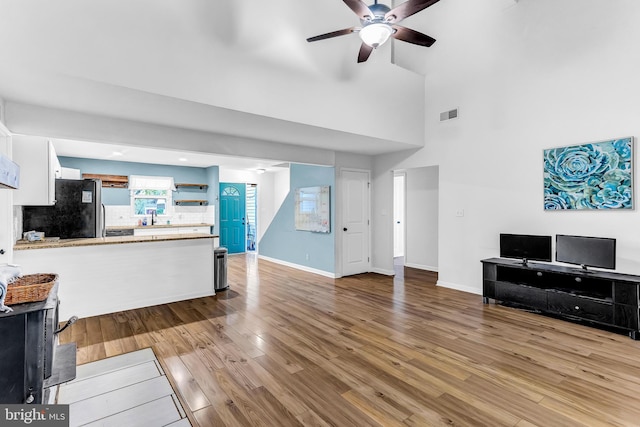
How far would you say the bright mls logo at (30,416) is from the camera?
1.51 metres

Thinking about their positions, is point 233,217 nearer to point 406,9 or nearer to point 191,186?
point 191,186

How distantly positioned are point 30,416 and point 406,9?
372cm

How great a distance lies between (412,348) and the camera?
298 centimetres

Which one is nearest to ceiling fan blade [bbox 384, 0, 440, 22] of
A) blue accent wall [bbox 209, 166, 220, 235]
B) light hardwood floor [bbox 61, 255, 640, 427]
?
light hardwood floor [bbox 61, 255, 640, 427]

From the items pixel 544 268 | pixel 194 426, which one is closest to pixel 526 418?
pixel 194 426

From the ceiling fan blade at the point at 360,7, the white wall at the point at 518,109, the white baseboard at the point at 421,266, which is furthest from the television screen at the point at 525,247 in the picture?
the ceiling fan blade at the point at 360,7

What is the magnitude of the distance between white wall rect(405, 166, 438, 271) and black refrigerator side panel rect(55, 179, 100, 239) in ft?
19.2

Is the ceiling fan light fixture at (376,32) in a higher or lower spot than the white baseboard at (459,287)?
higher

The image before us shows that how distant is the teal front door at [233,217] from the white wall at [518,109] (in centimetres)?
500

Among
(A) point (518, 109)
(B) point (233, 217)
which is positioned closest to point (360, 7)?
(A) point (518, 109)

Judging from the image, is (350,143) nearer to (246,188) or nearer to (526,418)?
(526,418)

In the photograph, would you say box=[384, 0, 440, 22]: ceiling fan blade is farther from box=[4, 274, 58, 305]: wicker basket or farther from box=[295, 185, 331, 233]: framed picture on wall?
box=[295, 185, 331, 233]: framed picture on wall

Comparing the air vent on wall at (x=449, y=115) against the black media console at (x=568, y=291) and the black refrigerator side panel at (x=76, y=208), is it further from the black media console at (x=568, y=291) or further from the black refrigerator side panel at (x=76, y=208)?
the black refrigerator side panel at (x=76, y=208)

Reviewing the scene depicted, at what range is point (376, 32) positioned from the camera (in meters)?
2.89
